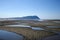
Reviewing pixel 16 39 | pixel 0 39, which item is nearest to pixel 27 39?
pixel 16 39

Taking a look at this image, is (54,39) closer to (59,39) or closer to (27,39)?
(59,39)

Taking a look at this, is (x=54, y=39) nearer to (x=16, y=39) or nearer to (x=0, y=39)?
(x=16, y=39)

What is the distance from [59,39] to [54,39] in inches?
17.9

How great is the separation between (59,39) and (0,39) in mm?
5258

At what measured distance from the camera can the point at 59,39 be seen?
8383 mm

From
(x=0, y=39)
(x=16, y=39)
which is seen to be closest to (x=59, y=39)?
(x=16, y=39)

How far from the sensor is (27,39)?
837cm

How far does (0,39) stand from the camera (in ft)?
27.1

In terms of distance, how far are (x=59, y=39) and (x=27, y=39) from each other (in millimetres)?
2871

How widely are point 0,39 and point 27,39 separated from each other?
7.84ft

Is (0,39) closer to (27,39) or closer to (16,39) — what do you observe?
(16,39)

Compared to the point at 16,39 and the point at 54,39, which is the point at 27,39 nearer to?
the point at 16,39

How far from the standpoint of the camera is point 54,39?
8359mm

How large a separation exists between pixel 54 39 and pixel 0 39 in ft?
15.8
